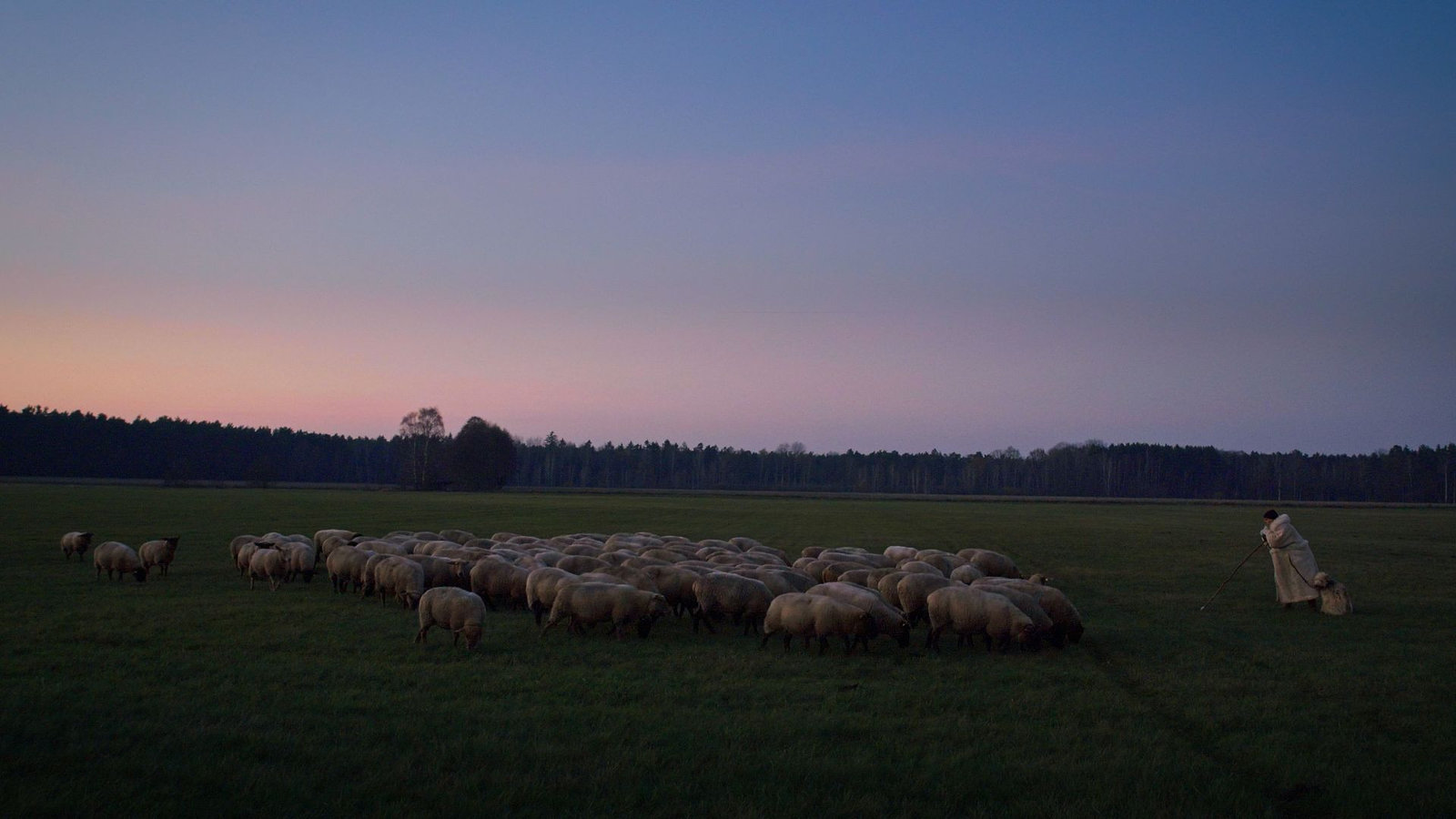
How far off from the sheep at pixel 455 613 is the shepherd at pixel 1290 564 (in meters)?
15.1

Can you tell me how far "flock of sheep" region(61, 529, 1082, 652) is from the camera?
13.2 meters

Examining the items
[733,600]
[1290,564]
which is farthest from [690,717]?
[1290,564]

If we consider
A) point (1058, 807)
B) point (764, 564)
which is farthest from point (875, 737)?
point (764, 564)

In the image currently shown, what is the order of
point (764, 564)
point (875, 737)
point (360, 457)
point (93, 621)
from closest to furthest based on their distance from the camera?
1. point (875, 737)
2. point (93, 621)
3. point (764, 564)
4. point (360, 457)

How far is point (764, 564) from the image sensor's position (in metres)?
19.7

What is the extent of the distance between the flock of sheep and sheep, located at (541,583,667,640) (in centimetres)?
2

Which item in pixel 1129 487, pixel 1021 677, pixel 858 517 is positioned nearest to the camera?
pixel 1021 677

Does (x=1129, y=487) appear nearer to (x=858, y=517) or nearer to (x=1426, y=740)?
(x=858, y=517)

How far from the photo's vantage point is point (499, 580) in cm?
1680

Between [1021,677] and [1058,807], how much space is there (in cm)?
475

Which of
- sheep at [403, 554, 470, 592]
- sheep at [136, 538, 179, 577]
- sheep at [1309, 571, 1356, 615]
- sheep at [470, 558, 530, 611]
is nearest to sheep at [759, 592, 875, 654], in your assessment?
sheep at [470, 558, 530, 611]

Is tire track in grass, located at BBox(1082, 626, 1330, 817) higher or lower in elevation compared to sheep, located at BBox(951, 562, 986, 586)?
lower

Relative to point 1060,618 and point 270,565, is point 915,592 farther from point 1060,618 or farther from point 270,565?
point 270,565

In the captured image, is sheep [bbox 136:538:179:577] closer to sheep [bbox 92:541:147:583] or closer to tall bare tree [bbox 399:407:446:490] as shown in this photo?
sheep [bbox 92:541:147:583]
